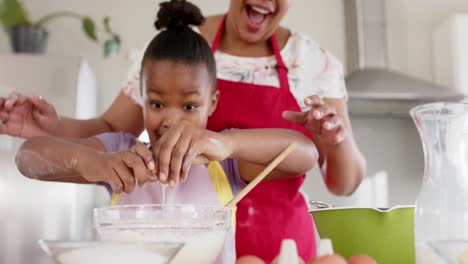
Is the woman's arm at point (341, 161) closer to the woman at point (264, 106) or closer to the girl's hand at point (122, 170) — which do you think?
the woman at point (264, 106)

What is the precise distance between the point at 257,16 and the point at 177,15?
221 millimetres

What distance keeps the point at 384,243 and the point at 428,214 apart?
0.33 ft

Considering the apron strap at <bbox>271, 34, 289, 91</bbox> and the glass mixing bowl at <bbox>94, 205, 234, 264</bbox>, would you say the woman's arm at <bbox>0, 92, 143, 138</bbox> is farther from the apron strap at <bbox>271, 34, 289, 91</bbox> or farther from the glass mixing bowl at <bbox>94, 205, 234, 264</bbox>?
the glass mixing bowl at <bbox>94, 205, 234, 264</bbox>

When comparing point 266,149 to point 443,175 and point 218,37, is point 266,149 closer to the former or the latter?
point 443,175

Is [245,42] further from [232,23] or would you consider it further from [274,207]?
[274,207]

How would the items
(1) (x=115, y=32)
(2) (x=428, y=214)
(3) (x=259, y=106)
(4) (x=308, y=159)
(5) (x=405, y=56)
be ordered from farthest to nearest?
(5) (x=405, y=56)
(1) (x=115, y=32)
(3) (x=259, y=106)
(4) (x=308, y=159)
(2) (x=428, y=214)

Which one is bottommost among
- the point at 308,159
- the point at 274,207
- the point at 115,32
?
the point at 274,207

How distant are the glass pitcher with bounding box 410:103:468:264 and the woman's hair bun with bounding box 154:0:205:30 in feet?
2.66

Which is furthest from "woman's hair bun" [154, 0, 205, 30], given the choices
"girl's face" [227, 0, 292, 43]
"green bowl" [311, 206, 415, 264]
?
"green bowl" [311, 206, 415, 264]

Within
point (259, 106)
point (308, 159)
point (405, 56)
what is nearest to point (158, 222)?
point (308, 159)

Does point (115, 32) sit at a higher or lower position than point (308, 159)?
higher

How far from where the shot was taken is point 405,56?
3594 millimetres

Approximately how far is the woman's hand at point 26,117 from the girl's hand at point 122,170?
0.44 meters

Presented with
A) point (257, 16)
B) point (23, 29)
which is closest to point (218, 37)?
point (257, 16)
